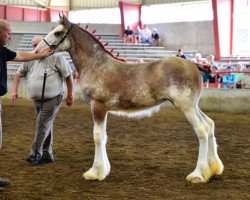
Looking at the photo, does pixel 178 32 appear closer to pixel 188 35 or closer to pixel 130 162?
pixel 188 35

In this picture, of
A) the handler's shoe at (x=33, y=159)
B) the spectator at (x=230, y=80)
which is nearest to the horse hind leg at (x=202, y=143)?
the handler's shoe at (x=33, y=159)

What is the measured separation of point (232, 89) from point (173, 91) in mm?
9040

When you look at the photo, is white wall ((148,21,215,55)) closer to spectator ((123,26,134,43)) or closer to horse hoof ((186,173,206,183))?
spectator ((123,26,134,43))

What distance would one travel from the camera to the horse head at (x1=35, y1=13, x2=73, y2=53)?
6.01 m

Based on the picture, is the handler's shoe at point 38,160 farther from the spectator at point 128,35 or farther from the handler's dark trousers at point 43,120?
the spectator at point 128,35

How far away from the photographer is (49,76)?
6746 millimetres

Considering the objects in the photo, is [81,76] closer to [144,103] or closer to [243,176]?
[144,103]

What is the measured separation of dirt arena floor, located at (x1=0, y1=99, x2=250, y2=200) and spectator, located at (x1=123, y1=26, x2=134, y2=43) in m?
17.7

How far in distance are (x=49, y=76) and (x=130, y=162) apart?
68.8 inches

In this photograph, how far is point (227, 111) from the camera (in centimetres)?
1437


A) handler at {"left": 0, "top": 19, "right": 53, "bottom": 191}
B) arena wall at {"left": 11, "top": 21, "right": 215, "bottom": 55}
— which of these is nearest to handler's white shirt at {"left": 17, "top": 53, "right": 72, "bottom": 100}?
handler at {"left": 0, "top": 19, "right": 53, "bottom": 191}

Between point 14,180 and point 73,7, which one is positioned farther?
point 73,7

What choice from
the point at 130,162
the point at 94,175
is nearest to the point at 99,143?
the point at 94,175

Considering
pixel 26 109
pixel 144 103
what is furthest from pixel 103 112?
pixel 26 109
